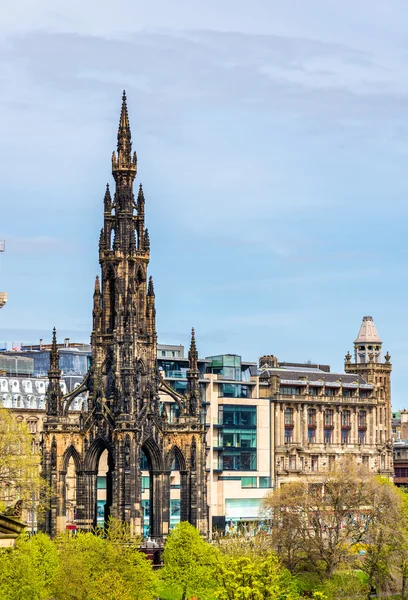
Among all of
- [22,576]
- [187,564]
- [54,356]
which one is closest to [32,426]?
[54,356]

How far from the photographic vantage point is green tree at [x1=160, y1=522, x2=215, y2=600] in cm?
12638

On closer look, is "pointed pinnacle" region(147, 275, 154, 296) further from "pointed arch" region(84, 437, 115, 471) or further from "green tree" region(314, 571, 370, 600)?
"green tree" region(314, 571, 370, 600)

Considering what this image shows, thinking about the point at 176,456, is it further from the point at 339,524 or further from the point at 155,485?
the point at 339,524

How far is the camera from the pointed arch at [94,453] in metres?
135

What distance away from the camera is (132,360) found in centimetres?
13500

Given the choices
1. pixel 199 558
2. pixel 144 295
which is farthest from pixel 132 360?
pixel 199 558

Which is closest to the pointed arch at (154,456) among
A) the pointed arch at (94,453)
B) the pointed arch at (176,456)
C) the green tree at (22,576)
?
the pointed arch at (176,456)

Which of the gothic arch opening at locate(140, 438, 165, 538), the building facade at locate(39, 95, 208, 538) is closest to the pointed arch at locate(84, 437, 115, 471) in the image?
the building facade at locate(39, 95, 208, 538)

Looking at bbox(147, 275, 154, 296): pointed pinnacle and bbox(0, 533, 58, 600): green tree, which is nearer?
bbox(0, 533, 58, 600): green tree

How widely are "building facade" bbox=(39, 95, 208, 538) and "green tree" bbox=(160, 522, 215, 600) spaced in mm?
4768

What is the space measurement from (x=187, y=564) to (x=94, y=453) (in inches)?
581

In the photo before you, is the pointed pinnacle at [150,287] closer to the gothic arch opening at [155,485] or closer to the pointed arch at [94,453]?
the gothic arch opening at [155,485]

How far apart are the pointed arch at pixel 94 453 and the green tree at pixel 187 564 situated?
10119 mm

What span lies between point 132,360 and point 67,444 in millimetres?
9555
